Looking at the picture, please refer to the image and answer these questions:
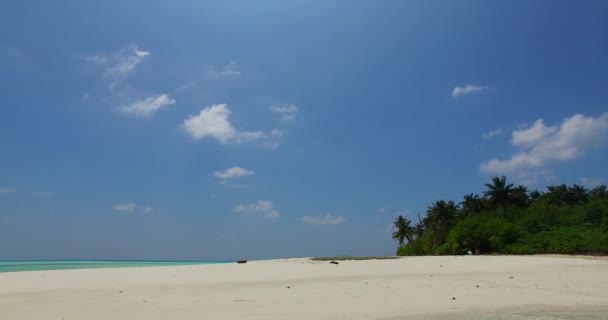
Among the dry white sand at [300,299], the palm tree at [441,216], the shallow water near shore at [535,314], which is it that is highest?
the palm tree at [441,216]

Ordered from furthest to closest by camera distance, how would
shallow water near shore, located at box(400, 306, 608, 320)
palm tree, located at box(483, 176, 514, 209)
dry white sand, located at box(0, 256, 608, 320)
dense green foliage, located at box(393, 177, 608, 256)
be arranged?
palm tree, located at box(483, 176, 514, 209)
dense green foliage, located at box(393, 177, 608, 256)
dry white sand, located at box(0, 256, 608, 320)
shallow water near shore, located at box(400, 306, 608, 320)

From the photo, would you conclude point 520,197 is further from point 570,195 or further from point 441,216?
point 570,195

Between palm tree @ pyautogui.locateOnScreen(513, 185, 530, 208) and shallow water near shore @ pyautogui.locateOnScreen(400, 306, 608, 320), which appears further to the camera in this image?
palm tree @ pyautogui.locateOnScreen(513, 185, 530, 208)

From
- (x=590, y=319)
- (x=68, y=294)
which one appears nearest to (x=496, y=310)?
(x=590, y=319)

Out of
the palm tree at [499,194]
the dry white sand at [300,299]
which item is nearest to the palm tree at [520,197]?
the palm tree at [499,194]

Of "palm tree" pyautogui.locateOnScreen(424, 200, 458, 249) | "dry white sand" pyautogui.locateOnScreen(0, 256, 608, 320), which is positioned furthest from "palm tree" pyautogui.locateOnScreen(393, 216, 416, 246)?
"dry white sand" pyautogui.locateOnScreen(0, 256, 608, 320)

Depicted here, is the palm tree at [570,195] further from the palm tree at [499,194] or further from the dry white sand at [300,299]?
the dry white sand at [300,299]

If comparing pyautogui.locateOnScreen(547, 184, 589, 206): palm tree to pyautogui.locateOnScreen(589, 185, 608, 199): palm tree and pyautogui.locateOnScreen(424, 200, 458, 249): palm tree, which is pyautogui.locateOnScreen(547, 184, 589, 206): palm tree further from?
pyautogui.locateOnScreen(424, 200, 458, 249): palm tree

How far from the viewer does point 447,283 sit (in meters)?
10.0

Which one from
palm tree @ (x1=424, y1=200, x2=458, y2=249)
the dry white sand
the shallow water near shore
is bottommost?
the shallow water near shore

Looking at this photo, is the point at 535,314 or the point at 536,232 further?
the point at 536,232

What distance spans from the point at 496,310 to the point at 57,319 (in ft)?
22.2

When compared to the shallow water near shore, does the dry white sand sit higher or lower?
higher

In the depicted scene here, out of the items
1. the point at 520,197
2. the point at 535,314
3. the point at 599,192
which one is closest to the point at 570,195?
the point at 599,192
